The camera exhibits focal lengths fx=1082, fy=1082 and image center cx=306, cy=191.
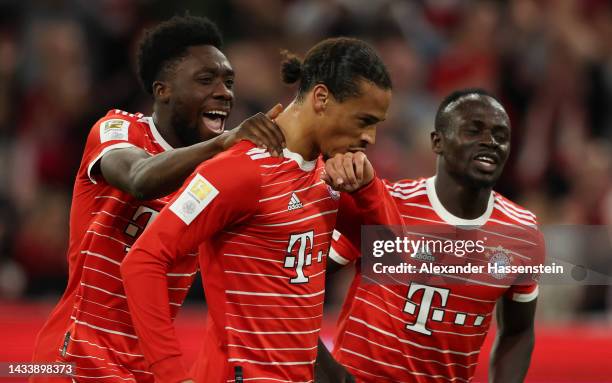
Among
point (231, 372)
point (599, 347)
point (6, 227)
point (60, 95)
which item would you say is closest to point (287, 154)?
point (231, 372)

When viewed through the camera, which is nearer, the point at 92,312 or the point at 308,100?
the point at 308,100

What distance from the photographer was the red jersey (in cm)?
291

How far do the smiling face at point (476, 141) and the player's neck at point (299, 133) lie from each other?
929 mm

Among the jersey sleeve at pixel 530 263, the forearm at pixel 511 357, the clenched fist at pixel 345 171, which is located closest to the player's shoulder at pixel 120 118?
the clenched fist at pixel 345 171

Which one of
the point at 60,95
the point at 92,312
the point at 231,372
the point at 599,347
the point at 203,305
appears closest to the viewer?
the point at 231,372

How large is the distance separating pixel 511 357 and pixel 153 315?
1715 mm

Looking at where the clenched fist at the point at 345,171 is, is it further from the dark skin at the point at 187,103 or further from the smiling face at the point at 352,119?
the dark skin at the point at 187,103

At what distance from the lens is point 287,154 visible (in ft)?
10.5

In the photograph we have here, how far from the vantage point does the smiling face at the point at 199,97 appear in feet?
12.4

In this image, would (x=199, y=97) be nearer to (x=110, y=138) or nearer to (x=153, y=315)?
(x=110, y=138)

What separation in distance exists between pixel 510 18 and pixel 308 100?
5.92m

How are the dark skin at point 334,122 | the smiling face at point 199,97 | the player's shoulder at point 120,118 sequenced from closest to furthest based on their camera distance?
the dark skin at point 334,122 → the player's shoulder at point 120,118 → the smiling face at point 199,97

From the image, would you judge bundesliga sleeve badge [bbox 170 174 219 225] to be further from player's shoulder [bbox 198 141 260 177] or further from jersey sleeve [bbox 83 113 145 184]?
jersey sleeve [bbox 83 113 145 184]

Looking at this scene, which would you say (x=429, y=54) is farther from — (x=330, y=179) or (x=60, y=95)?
(x=330, y=179)
